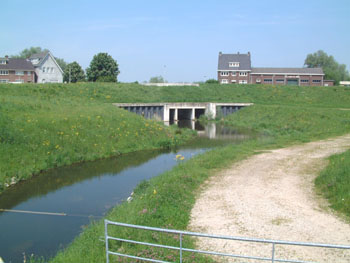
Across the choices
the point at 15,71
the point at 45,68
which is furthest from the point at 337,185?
the point at 45,68

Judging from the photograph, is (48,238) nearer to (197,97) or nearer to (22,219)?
(22,219)

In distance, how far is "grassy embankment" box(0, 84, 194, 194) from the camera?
1847 cm

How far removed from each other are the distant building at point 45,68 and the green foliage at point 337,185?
69547 mm

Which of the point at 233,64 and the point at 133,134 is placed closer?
the point at 133,134

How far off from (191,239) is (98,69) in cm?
7493

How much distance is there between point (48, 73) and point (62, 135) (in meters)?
57.9

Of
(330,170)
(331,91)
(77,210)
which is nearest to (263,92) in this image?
(331,91)

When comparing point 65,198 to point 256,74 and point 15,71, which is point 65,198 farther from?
point 256,74

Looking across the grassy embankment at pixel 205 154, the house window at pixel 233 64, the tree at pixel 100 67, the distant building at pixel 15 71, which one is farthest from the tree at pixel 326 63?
the distant building at pixel 15 71

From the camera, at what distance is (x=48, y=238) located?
426 inches

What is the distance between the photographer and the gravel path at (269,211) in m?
8.46

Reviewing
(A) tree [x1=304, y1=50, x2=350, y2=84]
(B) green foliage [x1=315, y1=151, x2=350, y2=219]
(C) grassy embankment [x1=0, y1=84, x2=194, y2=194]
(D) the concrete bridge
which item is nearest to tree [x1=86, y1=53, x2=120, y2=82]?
(D) the concrete bridge

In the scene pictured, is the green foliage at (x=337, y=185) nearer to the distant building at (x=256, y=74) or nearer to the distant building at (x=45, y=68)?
the distant building at (x=256, y=74)

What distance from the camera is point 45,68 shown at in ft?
→ 244
